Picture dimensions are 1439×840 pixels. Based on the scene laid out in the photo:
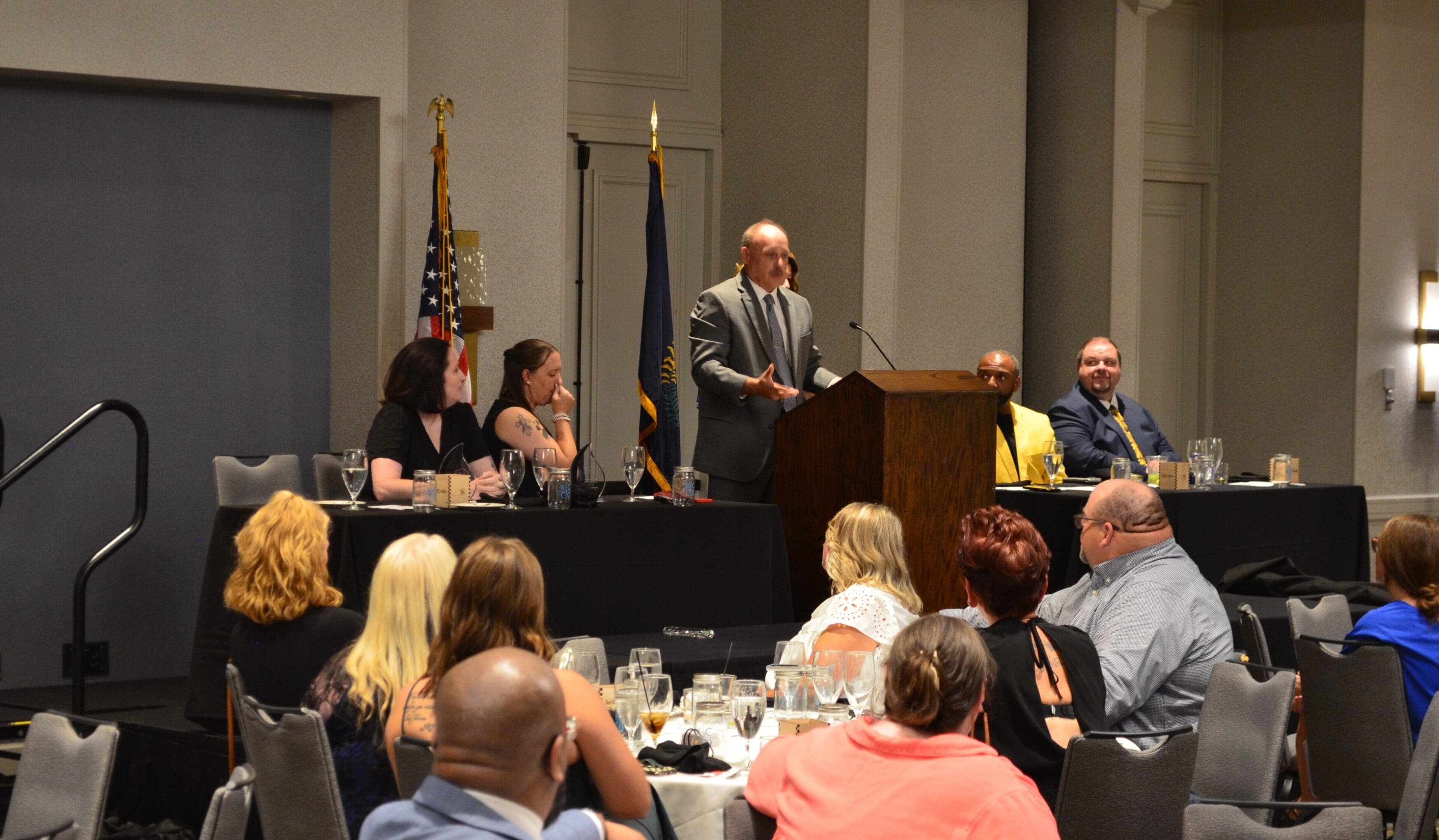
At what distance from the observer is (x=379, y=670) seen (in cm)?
288

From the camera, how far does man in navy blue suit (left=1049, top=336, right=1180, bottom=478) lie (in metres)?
6.91

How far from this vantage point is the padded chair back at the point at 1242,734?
10.4 ft

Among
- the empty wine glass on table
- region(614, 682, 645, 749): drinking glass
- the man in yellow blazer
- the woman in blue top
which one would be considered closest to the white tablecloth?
region(614, 682, 645, 749): drinking glass

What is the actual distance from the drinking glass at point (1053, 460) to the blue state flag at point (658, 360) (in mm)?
1704

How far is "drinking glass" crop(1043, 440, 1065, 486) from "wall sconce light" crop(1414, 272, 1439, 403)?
162 inches

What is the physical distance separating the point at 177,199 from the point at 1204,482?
4522mm

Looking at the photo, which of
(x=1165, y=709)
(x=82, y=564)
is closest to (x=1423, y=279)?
(x=1165, y=709)


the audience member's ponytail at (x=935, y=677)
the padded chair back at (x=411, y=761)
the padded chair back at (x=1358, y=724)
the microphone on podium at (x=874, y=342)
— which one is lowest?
the padded chair back at (x=1358, y=724)

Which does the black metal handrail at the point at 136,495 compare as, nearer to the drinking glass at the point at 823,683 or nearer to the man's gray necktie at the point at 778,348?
the man's gray necktie at the point at 778,348

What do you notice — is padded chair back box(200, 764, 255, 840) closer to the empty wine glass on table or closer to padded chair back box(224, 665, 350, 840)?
padded chair back box(224, 665, 350, 840)

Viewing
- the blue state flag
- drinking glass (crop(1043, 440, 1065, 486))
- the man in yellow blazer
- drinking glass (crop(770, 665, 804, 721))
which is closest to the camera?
drinking glass (crop(770, 665, 804, 721))

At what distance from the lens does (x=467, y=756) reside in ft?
5.56

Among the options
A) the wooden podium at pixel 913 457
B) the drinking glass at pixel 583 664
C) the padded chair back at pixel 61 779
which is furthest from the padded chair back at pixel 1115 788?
the wooden podium at pixel 913 457

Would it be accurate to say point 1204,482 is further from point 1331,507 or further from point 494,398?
point 494,398
